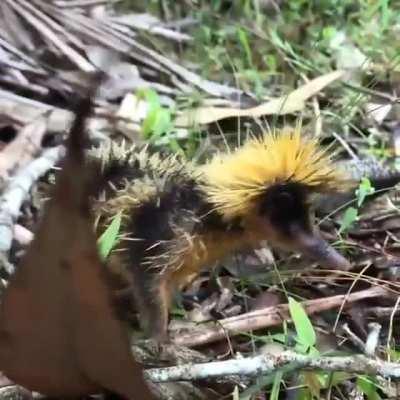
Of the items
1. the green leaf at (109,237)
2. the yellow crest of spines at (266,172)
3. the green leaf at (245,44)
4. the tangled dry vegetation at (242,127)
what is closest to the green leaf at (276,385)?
the tangled dry vegetation at (242,127)

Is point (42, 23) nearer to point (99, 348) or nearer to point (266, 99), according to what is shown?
point (266, 99)

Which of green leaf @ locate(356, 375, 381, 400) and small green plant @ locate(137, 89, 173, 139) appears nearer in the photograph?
green leaf @ locate(356, 375, 381, 400)

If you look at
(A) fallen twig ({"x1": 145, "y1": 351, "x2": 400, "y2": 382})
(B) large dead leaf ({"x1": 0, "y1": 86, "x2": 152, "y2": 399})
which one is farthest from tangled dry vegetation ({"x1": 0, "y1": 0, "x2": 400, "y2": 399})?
(B) large dead leaf ({"x1": 0, "y1": 86, "x2": 152, "y2": 399})

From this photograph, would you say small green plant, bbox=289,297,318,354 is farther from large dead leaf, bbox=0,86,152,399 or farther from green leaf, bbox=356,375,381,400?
large dead leaf, bbox=0,86,152,399

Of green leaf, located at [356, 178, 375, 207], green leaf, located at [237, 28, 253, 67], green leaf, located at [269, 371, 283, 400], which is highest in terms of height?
green leaf, located at [269, 371, 283, 400]

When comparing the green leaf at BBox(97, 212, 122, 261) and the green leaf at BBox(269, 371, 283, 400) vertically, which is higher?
the green leaf at BBox(97, 212, 122, 261)

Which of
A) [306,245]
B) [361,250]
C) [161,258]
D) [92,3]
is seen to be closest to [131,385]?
[161,258]
